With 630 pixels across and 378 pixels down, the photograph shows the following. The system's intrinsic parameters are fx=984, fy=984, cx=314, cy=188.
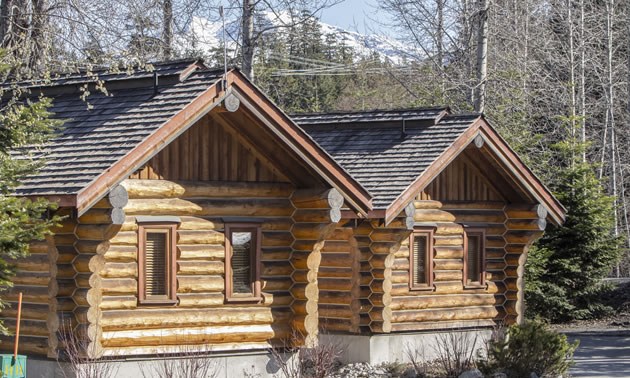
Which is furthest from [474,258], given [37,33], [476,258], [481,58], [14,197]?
[14,197]

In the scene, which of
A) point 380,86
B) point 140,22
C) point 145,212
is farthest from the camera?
point 380,86

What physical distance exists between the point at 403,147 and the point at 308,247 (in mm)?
4738

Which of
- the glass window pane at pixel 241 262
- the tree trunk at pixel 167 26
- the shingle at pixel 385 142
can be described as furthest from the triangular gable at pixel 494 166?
the tree trunk at pixel 167 26

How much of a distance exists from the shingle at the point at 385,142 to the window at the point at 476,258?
8.05ft

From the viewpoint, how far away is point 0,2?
22141mm

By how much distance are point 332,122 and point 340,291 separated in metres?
4.74

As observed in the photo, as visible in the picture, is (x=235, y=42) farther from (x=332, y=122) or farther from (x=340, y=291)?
(x=340, y=291)

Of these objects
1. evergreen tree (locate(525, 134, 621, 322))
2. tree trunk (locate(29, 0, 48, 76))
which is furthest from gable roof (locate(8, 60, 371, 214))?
evergreen tree (locate(525, 134, 621, 322))

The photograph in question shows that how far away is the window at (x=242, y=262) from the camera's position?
16.0 meters

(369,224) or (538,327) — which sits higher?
(369,224)

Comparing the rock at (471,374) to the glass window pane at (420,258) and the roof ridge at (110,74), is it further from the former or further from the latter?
the roof ridge at (110,74)

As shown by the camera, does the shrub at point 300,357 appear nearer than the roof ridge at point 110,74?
Yes

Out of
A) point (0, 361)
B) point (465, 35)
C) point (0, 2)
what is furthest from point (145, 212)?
point (465, 35)

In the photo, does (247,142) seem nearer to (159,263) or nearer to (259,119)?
(259,119)
